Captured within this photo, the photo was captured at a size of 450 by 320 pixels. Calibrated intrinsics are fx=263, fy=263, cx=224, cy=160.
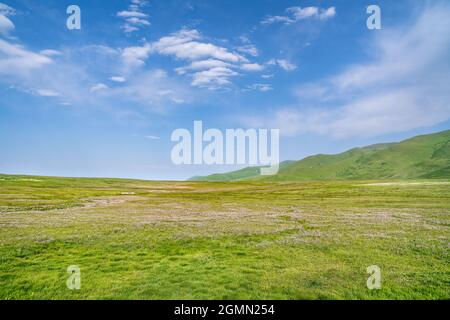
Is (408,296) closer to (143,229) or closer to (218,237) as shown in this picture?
(218,237)

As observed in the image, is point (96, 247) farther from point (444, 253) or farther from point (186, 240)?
point (444, 253)

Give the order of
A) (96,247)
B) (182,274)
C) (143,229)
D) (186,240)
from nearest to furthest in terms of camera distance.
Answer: (182,274) → (96,247) → (186,240) → (143,229)

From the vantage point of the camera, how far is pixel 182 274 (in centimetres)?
1709

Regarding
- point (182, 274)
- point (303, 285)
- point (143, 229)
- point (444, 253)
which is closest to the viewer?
point (303, 285)

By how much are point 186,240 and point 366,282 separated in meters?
16.3
